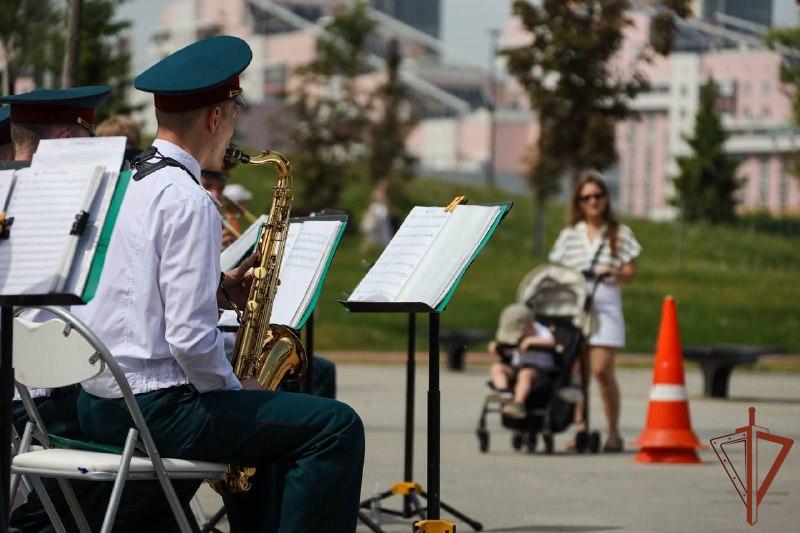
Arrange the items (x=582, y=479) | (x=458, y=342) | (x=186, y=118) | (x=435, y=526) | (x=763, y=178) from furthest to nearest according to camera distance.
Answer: (x=763, y=178), (x=458, y=342), (x=582, y=479), (x=435, y=526), (x=186, y=118)

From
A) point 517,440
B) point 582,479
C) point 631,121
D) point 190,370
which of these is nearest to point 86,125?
point 190,370

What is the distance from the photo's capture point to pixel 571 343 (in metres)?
12.0

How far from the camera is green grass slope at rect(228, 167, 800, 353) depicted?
25.3 metres

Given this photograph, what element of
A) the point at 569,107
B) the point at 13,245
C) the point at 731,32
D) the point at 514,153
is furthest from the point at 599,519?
the point at 514,153

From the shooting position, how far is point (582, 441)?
11.9 metres

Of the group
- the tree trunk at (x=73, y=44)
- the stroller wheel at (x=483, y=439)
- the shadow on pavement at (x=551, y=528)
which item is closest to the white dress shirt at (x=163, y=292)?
the shadow on pavement at (x=551, y=528)

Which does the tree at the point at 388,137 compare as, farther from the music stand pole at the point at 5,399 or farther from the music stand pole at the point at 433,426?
the music stand pole at the point at 5,399

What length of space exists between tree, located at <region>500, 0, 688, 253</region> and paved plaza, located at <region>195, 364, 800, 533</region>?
17.8m

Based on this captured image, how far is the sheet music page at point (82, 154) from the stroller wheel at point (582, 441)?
7428mm

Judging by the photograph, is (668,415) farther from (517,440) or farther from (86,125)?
(86,125)

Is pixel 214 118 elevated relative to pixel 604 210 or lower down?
elevated

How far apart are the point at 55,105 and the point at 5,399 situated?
1912 millimetres

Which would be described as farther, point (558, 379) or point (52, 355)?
point (558, 379)

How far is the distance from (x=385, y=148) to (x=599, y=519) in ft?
136
